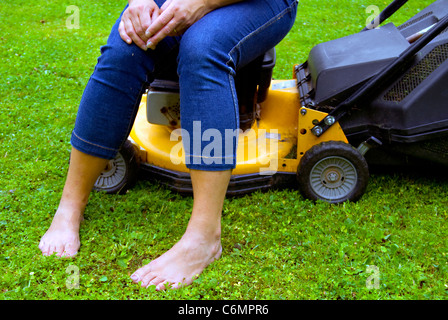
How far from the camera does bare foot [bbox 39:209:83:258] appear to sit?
1.63m

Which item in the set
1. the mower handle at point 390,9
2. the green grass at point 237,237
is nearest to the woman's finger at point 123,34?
the green grass at point 237,237

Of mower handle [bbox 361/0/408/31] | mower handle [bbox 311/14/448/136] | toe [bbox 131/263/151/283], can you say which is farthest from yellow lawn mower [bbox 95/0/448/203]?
toe [bbox 131/263/151/283]

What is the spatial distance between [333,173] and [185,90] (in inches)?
31.1

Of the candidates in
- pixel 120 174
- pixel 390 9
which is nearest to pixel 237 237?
pixel 120 174

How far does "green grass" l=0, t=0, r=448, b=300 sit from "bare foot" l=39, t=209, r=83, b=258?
Result: 0.11 ft

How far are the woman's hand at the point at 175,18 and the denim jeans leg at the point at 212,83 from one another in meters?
0.03

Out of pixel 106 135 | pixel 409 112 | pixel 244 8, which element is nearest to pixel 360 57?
pixel 409 112

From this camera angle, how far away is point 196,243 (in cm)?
155

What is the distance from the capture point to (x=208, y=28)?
4.88ft

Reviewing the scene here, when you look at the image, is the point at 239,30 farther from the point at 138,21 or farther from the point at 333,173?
the point at 333,173

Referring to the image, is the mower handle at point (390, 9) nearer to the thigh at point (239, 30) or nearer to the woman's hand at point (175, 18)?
the thigh at point (239, 30)

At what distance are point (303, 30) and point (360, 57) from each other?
112 inches

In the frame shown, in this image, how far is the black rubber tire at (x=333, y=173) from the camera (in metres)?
1.94
